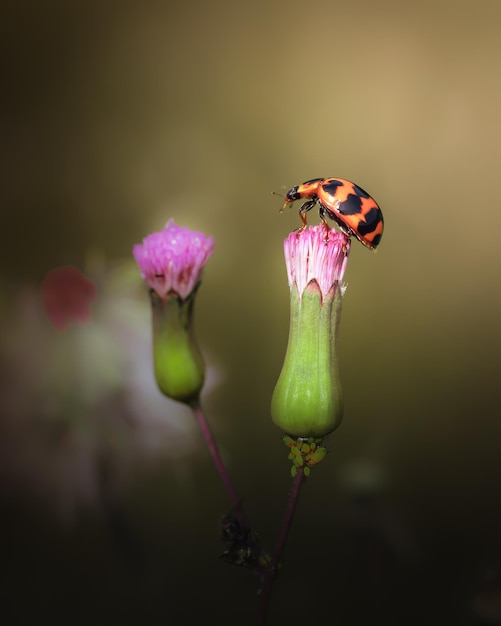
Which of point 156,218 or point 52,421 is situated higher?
point 156,218

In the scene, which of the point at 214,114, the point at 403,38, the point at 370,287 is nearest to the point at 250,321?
the point at 370,287

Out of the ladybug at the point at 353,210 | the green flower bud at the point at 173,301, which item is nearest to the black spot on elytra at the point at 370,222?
the ladybug at the point at 353,210

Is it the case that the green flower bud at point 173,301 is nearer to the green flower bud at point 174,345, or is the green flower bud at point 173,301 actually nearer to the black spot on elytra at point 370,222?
the green flower bud at point 174,345

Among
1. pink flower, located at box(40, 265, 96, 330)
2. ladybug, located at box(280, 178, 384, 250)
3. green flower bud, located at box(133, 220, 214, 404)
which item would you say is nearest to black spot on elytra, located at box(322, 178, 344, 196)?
ladybug, located at box(280, 178, 384, 250)

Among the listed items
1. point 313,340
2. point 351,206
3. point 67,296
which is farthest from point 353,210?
point 67,296

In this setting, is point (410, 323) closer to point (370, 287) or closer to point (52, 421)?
point (370, 287)

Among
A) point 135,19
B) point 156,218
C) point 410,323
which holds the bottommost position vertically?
point 410,323

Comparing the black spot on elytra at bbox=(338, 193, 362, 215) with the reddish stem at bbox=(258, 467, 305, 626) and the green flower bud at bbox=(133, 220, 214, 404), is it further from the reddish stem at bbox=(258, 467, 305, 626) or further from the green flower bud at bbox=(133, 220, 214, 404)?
the reddish stem at bbox=(258, 467, 305, 626)
